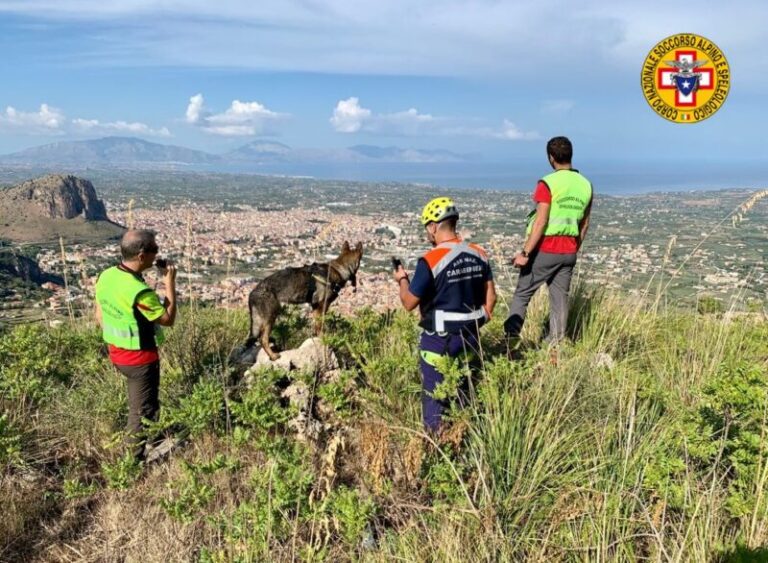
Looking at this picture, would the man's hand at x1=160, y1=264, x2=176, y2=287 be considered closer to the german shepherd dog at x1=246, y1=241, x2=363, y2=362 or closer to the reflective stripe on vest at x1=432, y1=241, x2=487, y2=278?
the german shepherd dog at x1=246, y1=241, x2=363, y2=362

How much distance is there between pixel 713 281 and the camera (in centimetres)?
760

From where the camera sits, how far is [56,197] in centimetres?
3372

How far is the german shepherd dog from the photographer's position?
5109 mm

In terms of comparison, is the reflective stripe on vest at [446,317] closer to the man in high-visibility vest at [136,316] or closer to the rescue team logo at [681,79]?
the man in high-visibility vest at [136,316]

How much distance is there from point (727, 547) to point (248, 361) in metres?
4.38

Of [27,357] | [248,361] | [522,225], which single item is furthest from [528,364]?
[522,225]

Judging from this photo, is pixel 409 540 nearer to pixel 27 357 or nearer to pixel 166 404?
pixel 166 404

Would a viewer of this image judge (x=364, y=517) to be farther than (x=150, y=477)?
No

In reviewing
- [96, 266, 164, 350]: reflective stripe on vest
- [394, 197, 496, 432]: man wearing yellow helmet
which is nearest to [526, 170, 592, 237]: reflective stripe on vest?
[394, 197, 496, 432]: man wearing yellow helmet

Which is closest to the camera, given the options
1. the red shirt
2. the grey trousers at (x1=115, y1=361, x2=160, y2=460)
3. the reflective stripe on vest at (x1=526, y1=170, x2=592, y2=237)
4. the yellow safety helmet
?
the yellow safety helmet

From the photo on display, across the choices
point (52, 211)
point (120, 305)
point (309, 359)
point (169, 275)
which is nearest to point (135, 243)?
point (169, 275)

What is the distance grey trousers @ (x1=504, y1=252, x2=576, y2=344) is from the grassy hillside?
1.96 feet

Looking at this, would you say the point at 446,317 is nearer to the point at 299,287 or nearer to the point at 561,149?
the point at 299,287

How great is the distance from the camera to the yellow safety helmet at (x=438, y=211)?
13.2 feet
